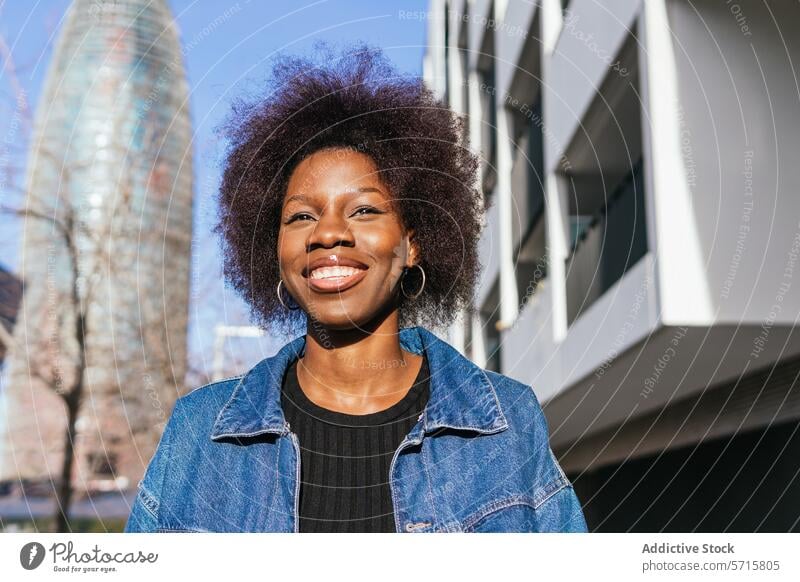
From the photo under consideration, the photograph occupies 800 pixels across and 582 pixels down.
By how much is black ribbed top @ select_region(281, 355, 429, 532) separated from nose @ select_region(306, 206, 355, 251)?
0.35m

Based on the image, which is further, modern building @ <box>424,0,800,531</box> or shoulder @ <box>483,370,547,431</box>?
modern building @ <box>424,0,800,531</box>

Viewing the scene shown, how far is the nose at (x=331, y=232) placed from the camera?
182 cm

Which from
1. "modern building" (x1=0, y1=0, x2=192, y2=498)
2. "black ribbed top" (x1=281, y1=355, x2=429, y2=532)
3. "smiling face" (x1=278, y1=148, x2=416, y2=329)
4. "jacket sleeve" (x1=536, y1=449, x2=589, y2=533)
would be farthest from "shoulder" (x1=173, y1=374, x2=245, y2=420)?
"modern building" (x1=0, y1=0, x2=192, y2=498)

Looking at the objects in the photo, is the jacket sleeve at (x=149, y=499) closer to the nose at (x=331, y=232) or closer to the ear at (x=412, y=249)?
the nose at (x=331, y=232)

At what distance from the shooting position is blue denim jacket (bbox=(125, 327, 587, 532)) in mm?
1818

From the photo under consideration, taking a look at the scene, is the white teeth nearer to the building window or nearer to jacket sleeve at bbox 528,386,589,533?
jacket sleeve at bbox 528,386,589,533

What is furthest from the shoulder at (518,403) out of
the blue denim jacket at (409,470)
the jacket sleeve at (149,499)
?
the jacket sleeve at (149,499)

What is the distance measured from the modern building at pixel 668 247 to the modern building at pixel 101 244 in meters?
1.35

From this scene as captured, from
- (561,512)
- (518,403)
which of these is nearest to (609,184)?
(518,403)

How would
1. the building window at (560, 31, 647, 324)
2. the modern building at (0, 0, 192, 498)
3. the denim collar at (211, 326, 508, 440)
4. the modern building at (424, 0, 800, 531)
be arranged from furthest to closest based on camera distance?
the building window at (560, 31, 647, 324)
the modern building at (424, 0, 800, 531)
the modern building at (0, 0, 192, 498)
the denim collar at (211, 326, 508, 440)

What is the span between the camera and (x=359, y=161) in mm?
1969
